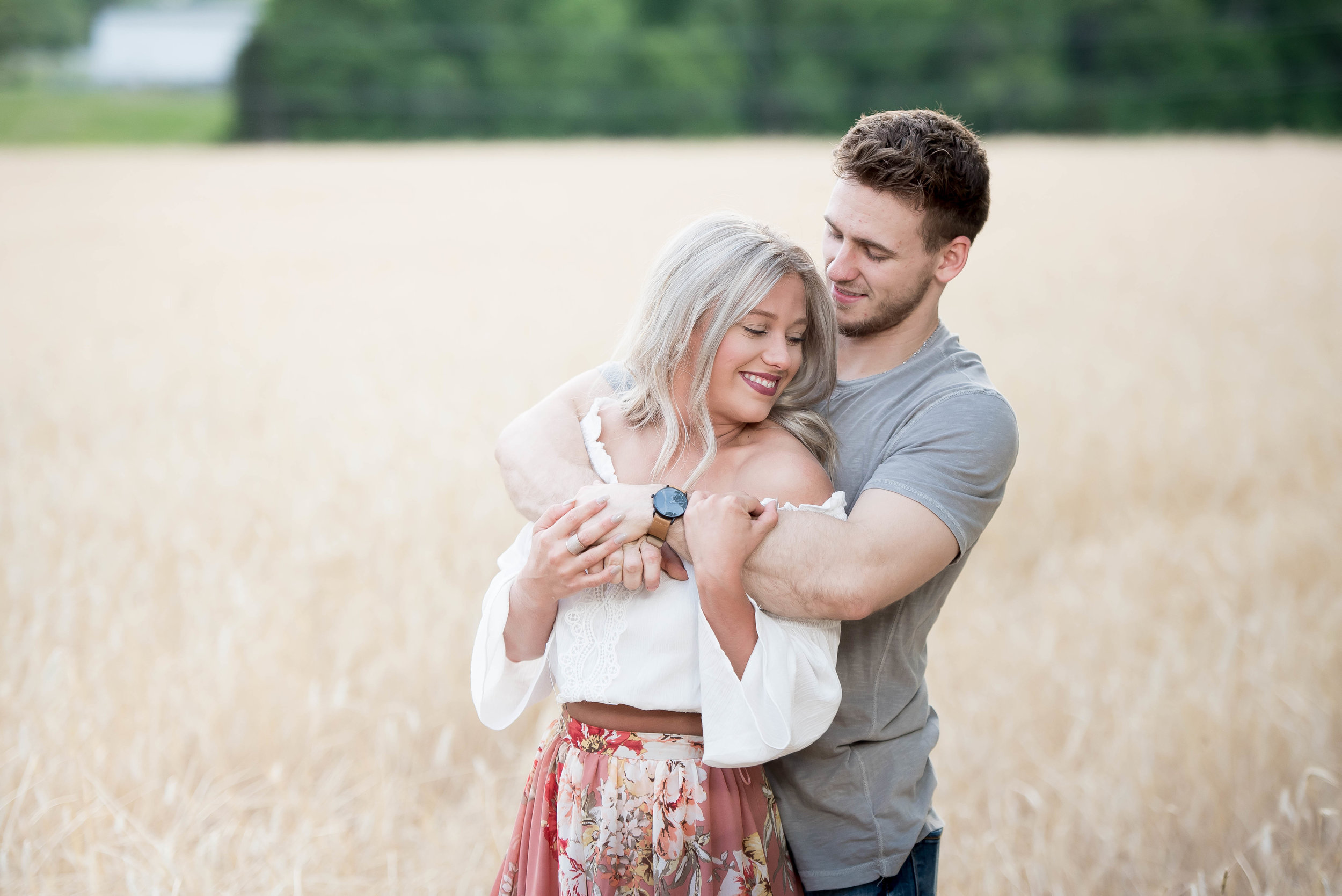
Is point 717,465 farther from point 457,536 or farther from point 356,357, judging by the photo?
point 356,357

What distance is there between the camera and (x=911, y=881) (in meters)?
2.37

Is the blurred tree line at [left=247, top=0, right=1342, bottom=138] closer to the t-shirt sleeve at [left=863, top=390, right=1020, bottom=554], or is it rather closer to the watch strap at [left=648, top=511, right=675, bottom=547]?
the t-shirt sleeve at [left=863, top=390, right=1020, bottom=554]

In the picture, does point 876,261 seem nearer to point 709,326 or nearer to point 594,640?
point 709,326

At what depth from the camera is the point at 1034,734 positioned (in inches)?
157

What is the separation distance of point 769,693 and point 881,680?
41 cm

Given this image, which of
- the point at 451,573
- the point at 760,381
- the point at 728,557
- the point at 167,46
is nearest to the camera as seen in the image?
the point at 728,557

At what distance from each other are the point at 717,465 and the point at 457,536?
130 inches

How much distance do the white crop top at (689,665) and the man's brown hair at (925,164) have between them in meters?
0.65

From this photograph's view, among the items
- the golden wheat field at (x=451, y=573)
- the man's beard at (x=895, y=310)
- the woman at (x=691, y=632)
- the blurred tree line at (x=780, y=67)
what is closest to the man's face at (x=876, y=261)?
the man's beard at (x=895, y=310)

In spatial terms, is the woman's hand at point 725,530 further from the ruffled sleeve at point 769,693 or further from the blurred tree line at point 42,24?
the blurred tree line at point 42,24

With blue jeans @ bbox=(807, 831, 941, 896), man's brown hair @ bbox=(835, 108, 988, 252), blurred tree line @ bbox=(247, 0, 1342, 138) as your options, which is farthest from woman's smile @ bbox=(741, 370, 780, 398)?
blurred tree line @ bbox=(247, 0, 1342, 138)

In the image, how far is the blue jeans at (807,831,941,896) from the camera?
7.47 feet

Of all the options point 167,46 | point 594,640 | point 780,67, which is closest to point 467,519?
point 594,640

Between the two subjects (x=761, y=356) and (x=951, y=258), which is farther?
(x=951, y=258)
